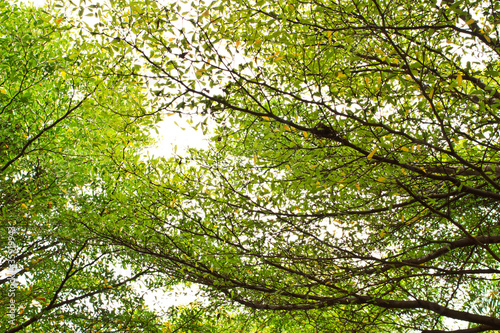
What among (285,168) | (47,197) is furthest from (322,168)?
(47,197)

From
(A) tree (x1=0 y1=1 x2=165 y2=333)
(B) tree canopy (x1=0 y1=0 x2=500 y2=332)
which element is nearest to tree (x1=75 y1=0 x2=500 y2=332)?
(B) tree canopy (x1=0 y1=0 x2=500 y2=332)

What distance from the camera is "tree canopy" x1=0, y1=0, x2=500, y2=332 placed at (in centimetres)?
271

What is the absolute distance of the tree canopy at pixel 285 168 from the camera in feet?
8.91

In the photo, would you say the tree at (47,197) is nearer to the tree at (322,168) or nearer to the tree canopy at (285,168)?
the tree canopy at (285,168)

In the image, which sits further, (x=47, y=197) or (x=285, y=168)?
(x=47, y=197)

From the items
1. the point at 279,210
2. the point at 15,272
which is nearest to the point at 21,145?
the point at 15,272

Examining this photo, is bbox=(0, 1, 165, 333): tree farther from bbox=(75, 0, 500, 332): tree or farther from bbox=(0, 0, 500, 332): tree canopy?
bbox=(75, 0, 500, 332): tree

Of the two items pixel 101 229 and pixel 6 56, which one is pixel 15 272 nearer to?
pixel 101 229

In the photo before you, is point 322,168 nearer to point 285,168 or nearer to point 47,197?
point 285,168

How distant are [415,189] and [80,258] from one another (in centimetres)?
756

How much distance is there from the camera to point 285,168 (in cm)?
417

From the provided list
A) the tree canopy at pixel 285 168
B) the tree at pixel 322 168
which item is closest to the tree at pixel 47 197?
the tree canopy at pixel 285 168

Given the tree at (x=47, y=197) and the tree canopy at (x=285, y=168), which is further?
the tree at (x=47, y=197)

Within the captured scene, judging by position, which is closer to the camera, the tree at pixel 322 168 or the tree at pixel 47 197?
the tree at pixel 322 168
